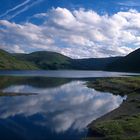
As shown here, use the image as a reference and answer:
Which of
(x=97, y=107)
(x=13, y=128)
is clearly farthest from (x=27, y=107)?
(x=13, y=128)

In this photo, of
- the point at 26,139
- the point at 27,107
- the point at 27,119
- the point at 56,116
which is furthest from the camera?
the point at 27,107

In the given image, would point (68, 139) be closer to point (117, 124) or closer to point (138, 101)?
point (117, 124)

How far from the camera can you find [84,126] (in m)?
42.1

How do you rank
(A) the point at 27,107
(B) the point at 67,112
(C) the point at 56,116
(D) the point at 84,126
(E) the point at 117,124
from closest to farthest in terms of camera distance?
(E) the point at 117,124
(D) the point at 84,126
(C) the point at 56,116
(B) the point at 67,112
(A) the point at 27,107

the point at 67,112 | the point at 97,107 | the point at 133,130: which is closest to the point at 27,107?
the point at 67,112

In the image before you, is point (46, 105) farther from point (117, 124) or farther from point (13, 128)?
point (117, 124)

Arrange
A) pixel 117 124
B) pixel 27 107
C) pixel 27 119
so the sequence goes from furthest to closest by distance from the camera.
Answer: pixel 27 107 < pixel 27 119 < pixel 117 124

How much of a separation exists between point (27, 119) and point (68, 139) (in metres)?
13.8

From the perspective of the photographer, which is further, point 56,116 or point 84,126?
point 56,116

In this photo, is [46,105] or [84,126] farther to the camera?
[46,105]

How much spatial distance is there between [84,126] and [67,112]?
12169mm

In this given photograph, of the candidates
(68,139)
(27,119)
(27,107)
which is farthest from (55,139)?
(27,107)

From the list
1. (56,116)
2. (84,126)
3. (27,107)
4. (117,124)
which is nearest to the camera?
(117,124)

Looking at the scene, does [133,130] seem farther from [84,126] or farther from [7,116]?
[7,116]
